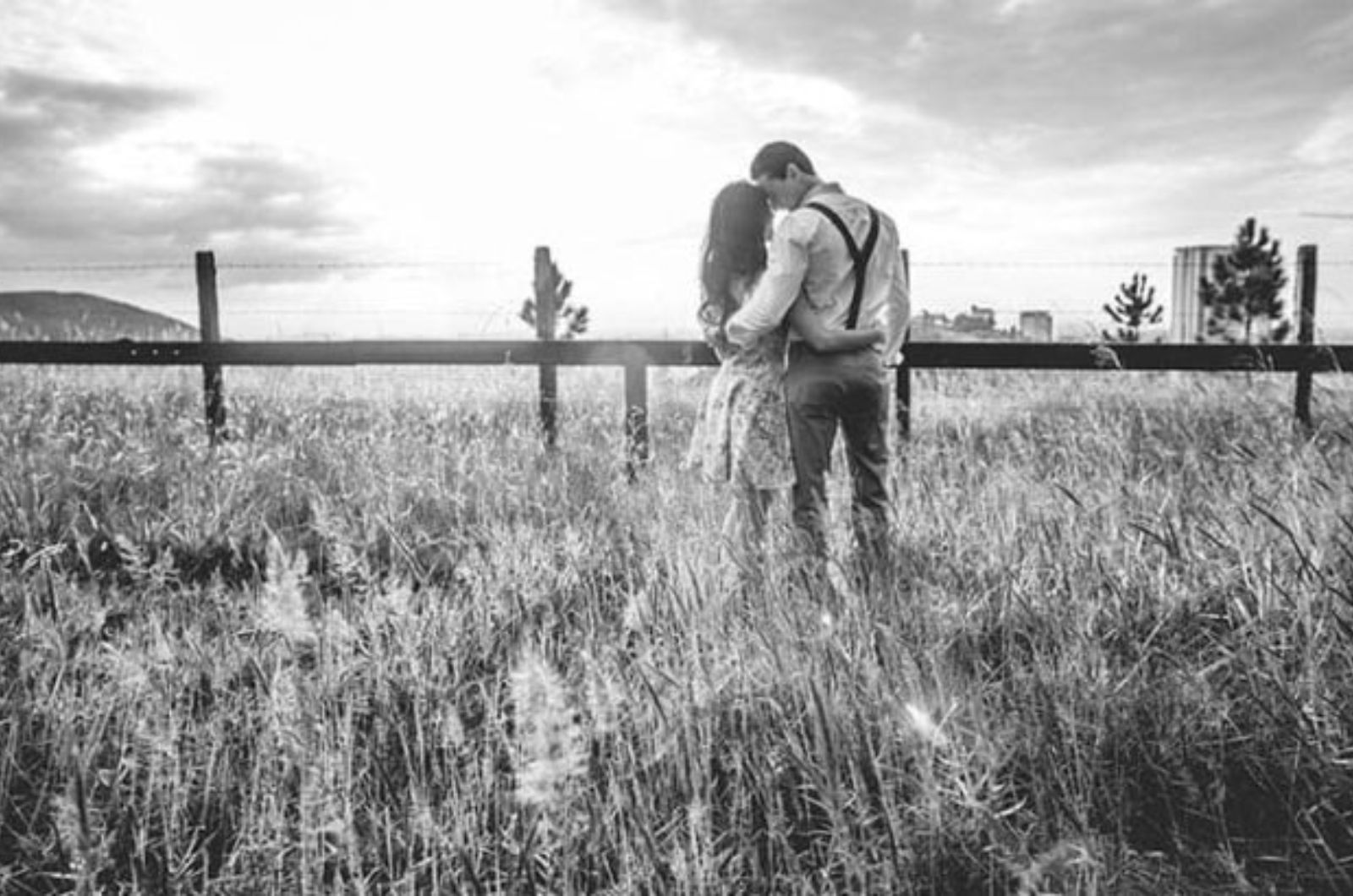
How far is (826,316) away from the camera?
3748 mm

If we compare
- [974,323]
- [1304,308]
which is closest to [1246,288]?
[974,323]

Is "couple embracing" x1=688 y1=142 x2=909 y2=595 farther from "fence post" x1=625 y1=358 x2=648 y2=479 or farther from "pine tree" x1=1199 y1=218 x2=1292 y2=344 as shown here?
"pine tree" x1=1199 y1=218 x2=1292 y2=344

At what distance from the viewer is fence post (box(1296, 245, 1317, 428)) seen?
7.97 meters

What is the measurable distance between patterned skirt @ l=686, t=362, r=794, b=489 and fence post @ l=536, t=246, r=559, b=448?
296 centimetres

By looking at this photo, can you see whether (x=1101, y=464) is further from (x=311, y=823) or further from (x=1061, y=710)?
(x=311, y=823)

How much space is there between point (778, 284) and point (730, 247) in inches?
12.6

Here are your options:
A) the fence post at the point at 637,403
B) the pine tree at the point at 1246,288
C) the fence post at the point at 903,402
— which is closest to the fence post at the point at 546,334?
the fence post at the point at 637,403

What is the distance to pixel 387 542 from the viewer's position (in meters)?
4.79

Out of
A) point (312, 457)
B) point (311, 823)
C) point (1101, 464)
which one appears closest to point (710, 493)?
point (311, 823)

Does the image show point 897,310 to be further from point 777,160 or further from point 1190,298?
point 1190,298

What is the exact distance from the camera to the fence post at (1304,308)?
26.2 ft

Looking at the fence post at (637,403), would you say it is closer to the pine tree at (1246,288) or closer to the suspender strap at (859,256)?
the suspender strap at (859,256)

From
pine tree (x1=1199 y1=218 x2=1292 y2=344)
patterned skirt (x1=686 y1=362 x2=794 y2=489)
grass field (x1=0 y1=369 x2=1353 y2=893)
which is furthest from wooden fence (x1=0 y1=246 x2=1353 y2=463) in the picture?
pine tree (x1=1199 y1=218 x2=1292 y2=344)

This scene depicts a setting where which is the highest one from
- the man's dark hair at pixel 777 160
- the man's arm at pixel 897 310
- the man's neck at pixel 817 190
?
the man's dark hair at pixel 777 160
